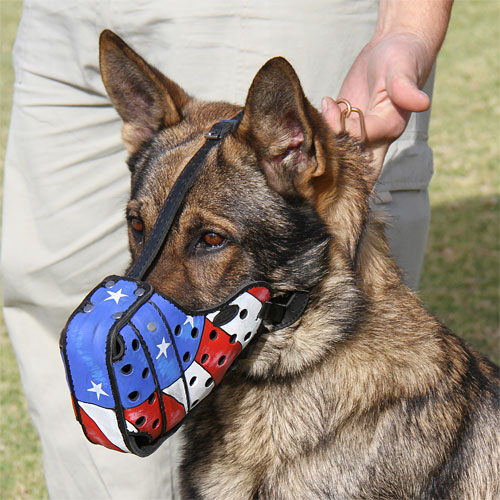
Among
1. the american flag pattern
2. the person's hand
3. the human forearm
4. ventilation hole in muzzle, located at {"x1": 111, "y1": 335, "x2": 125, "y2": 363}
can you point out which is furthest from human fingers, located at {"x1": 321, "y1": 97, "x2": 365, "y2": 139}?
ventilation hole in muzzle, located at {"x1": 111, "y1": 335, "x2": 125, "y2": 363}

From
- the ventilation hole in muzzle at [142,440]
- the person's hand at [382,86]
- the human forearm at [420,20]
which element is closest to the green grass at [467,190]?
the person's hand at [382,86]

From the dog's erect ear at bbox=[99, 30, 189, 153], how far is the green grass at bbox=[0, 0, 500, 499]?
2524 millimetres

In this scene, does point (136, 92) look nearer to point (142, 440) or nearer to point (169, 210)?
point (169, 210)

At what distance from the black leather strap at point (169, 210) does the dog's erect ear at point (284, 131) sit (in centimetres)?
14

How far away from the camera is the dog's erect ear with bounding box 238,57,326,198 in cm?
227

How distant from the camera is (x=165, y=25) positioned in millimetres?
3137

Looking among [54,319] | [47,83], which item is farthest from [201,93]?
[54,319]

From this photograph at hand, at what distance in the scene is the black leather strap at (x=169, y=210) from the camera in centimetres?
234

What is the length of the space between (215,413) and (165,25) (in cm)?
170

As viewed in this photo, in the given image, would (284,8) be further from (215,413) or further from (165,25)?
(215,413)

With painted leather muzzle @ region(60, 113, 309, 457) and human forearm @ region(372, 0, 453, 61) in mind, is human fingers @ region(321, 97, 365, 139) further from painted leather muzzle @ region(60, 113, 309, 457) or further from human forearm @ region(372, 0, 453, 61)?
painted leather muzzle @ region(60, 113, 309, 457)

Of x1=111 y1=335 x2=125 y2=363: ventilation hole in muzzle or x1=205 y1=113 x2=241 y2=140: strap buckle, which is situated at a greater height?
x1=205 y1=113 x2=241 y2=140: strap buckle

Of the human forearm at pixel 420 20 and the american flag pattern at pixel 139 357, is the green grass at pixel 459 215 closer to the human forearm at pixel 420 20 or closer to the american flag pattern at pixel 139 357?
the american flag pattern at pixel 139 357

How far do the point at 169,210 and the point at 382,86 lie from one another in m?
1.13
